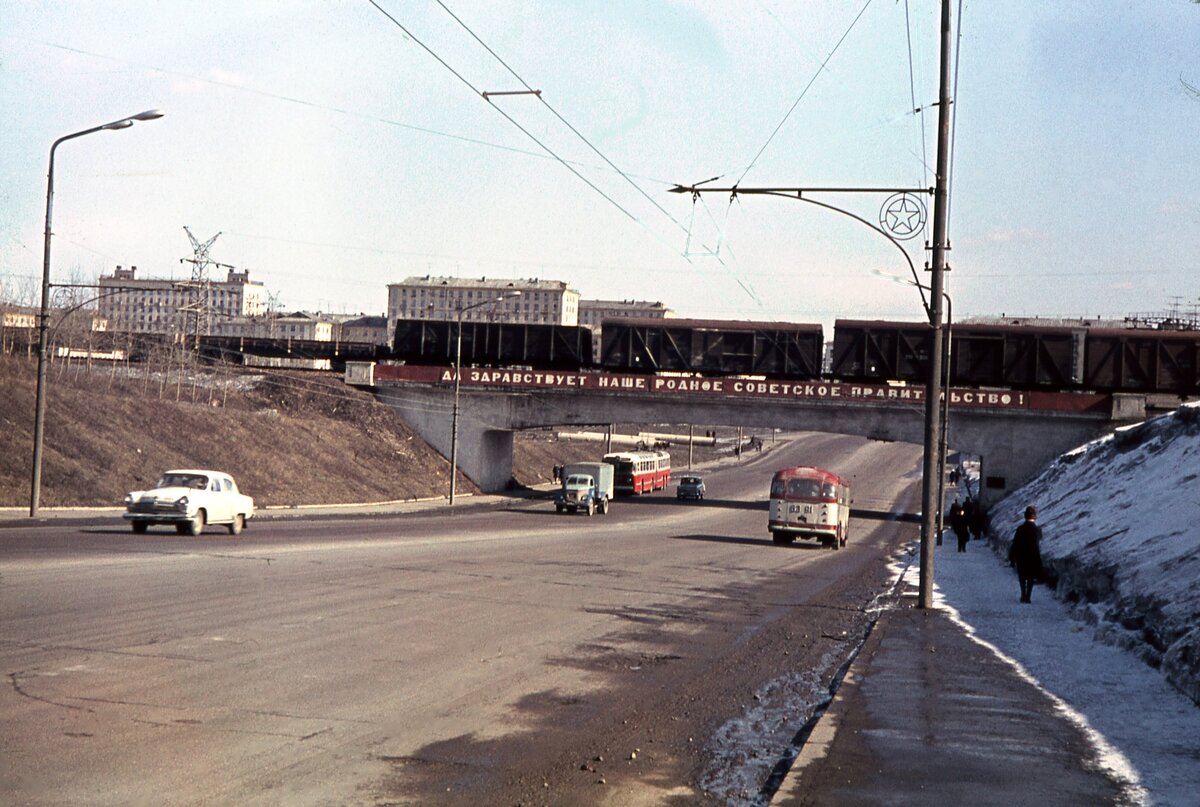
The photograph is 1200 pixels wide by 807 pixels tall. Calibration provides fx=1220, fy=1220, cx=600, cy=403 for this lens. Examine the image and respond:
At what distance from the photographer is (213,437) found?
58031 millimetres

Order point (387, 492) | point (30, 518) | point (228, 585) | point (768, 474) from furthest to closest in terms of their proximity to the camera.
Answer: point (768, 474), point (387, 492), point (30, 518), point (228, 585)

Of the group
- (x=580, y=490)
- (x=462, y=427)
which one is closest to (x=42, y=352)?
(x=580, y=490)

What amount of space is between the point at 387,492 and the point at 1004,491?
109 feet

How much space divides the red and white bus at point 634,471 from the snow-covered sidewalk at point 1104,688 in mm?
58583

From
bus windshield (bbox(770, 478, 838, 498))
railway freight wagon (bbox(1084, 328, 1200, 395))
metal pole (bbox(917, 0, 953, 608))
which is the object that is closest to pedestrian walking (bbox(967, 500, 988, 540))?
bus windshield (bbox(770, 478, 838, 498))

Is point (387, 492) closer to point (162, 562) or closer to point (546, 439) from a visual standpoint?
point (162, 562)

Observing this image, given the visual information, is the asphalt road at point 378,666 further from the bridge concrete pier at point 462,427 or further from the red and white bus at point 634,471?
the red and white bus at point 634,471

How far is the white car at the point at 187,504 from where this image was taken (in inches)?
1225

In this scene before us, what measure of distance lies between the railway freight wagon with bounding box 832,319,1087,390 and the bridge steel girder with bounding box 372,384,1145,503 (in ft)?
9.02

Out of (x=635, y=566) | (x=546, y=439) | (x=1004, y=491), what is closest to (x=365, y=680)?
(x=635, y=566)

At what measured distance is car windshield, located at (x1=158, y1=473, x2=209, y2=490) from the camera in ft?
105

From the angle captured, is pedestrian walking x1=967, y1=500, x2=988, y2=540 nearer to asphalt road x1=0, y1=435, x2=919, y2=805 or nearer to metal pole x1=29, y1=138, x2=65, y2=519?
asphalt road x1=0, y1=435, x2=919, y2=805

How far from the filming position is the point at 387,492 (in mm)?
65062

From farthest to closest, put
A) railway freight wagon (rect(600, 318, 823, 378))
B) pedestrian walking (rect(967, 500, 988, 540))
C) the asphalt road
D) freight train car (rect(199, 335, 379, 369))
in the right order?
freight train car (rect(199, 335, 379, 369))
railway freight wagon (rect(600, 318, 823, 378))
pedestrian walking (rect(967, 500, 988, 540))
the asphalt road
